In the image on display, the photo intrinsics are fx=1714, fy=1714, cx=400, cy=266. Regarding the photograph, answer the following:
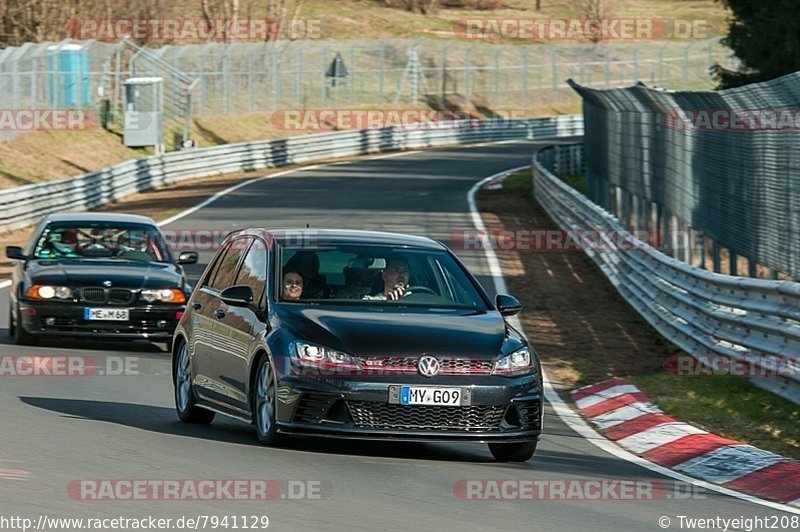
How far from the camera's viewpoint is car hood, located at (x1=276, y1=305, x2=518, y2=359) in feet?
32.8

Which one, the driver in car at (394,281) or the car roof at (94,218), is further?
the car roof at (94,218)

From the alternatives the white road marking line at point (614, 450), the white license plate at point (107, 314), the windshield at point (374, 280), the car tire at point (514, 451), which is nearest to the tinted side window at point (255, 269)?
the windshield at point (374, 280)

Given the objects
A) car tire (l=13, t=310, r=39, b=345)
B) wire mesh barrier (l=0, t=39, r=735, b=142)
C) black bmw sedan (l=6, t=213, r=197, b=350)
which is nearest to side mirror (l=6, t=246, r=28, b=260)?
black bmw sedan (l=6, t=213, r=197, b=350)

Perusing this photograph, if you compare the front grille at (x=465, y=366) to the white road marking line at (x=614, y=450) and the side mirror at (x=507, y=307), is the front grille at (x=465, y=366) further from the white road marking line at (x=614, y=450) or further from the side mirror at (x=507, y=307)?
the white road marking line at (x=614, y=450)

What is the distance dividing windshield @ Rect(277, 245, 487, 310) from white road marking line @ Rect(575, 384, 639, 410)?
283 cm

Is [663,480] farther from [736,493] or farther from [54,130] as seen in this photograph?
[54,130]

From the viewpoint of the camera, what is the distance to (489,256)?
27.5 m

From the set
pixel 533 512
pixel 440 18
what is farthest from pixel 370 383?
pixel 440 18

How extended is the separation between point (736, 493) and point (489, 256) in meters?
18.0

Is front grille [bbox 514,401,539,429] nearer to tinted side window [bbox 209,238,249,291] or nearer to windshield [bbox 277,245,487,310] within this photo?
windshield [bbox 277,245,487,310]

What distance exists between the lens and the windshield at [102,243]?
17.3 meters

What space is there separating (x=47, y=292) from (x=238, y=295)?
5865 millimetres

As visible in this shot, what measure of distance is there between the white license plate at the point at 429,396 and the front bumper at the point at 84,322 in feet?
22.6

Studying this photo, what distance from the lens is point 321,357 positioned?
9.97m
